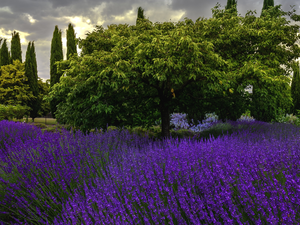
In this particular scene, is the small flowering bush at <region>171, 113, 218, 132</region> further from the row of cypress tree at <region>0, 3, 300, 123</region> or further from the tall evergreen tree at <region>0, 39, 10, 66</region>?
the tall evergreen tree at <region>0, 39, 10, 66</region>

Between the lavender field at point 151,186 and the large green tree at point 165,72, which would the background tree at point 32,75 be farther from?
the lavender field at point 151,186

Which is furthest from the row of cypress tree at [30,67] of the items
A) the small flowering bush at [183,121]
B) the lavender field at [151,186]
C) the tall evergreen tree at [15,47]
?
A: the lavender field at [151,186]

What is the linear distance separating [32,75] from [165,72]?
1996cm

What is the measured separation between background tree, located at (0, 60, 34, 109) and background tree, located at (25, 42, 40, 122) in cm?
34

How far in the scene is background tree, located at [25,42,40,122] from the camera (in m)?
20.1

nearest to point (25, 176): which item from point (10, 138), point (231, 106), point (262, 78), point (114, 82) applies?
point (114, 82)

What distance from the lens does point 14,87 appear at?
19688 millimetres

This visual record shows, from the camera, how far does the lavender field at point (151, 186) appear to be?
5.94ft

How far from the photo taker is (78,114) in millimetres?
4887

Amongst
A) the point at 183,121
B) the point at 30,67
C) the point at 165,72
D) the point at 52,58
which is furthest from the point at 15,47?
the point at 165,72

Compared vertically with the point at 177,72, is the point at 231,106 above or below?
below

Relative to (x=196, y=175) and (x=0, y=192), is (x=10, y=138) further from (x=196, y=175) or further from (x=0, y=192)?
(x=196, y=175)

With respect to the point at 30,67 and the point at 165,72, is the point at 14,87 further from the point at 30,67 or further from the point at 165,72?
the point at 165,72

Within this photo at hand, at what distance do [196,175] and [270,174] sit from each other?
2.47 feet
